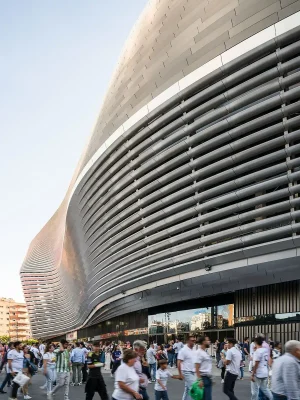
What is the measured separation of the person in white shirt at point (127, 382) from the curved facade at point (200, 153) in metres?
17.3

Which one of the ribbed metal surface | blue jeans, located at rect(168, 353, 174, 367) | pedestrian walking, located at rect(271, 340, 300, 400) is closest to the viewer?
pedestrian walking, located at rect(271, 340, 300, 400)

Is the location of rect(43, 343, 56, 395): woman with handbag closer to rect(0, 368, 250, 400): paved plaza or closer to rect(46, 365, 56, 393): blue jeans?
rect(46, 365, 56, 393): blue jeans

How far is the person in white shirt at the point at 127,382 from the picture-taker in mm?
8023

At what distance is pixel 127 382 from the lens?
812cm

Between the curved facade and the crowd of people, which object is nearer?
the crowd of people

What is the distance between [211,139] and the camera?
92.1 feet

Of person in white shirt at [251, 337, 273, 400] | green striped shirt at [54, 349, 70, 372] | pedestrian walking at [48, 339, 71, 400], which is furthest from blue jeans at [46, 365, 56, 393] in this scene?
person in white shirt at [251, 337, 273, 400]

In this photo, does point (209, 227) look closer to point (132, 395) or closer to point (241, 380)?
point (241, 380)

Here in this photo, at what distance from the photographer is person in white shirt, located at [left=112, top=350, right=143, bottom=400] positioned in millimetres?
8023

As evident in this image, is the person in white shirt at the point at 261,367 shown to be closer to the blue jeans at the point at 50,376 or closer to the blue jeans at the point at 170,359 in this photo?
the blue jeans at the point at 50,376

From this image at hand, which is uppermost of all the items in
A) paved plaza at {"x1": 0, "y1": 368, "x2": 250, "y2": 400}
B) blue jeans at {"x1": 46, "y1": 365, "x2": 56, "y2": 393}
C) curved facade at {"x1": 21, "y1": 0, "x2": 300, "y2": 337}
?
curved facade at {"x1": 21, "y1": 0, "x2": 300, "y2": 337}

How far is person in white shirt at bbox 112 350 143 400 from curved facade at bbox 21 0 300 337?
17.3 metres

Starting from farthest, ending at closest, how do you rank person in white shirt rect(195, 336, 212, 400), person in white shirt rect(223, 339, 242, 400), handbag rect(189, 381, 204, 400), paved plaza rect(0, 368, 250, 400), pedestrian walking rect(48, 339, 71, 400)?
paved plaza rect(0, 368, 250, 400) < pedestrian walking rect(48, 339, 71, 400) < person in white shirt rect(223, 339, 242, 400) < person in white shirt rect(195, 336, 212, 400) < handbag rect(189, 381, 204, 400)

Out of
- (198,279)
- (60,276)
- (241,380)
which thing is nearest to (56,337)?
(60,276)
